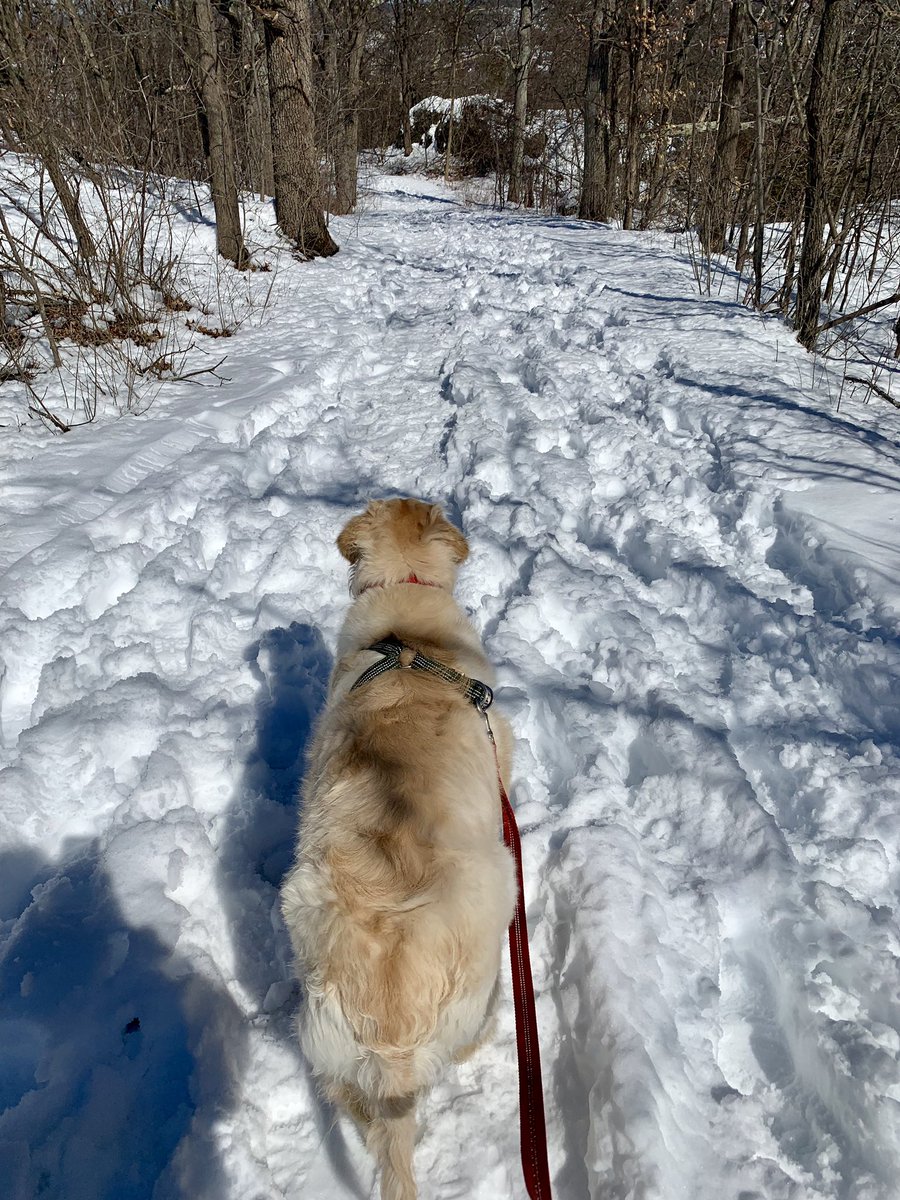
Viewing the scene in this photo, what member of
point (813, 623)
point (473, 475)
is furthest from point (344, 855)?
point (473, 475)

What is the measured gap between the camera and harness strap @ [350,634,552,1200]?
55.4 inches

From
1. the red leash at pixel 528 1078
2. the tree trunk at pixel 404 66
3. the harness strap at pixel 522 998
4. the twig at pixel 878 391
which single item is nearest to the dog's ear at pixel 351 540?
the harness strap at pixel 522 998

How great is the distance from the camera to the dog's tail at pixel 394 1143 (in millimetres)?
1314

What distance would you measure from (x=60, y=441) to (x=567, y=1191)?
16.5ft

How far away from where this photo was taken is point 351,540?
8.38 feet

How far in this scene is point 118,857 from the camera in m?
2.12

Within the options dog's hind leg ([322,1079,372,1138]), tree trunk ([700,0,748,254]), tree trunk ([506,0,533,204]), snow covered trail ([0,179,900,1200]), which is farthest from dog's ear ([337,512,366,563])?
tree trunk ([506,0,533,204])

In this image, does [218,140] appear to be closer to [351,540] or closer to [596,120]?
[351,540]

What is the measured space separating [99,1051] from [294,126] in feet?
38.8

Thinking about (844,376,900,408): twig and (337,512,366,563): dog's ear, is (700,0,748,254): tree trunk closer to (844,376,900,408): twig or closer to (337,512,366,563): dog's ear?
(844,376,900,408): twig

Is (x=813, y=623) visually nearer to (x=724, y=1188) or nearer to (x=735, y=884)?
(x=735, y=884)

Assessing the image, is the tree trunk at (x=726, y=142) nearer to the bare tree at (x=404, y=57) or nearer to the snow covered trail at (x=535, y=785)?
the snow covered trail at (x=535, y=785)

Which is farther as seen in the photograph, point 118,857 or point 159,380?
point 159,380

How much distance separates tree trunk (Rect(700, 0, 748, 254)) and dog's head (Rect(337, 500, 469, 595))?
25.7 feet
